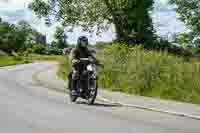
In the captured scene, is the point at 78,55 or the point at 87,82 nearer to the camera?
the point at 87,82

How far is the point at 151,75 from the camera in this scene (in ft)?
63.3

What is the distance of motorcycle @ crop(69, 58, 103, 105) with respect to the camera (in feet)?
51.0

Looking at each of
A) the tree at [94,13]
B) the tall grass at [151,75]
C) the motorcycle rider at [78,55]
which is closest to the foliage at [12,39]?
the tree at [94,13]

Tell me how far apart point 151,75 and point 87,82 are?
13.5 ft

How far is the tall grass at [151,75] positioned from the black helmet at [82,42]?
325 cm

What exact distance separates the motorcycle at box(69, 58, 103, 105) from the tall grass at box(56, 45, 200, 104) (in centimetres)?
275

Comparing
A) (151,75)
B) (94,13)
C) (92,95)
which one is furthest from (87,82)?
(94,13)

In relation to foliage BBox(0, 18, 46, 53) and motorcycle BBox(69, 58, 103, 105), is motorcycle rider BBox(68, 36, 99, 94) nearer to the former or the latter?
motorcycle BBox(69, 58, 103, 105)

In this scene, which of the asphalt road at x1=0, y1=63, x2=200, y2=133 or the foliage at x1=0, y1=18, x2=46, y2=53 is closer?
the asphalt road at x1=0, y1=63, x2=200, y2=133

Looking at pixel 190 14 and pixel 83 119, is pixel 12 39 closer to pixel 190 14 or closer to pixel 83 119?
pixel 190 14

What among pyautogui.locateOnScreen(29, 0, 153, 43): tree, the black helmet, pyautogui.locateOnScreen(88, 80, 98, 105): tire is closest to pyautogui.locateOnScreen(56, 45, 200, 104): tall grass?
pyautogui.locateOnScreen(88, 80, 98, 105): tire

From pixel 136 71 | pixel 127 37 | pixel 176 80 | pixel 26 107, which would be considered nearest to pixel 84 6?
pixel 127 37

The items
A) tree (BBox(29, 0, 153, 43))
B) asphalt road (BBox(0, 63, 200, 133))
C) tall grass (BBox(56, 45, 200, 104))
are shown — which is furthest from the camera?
tree (BBox(29, 0, 153, 43))

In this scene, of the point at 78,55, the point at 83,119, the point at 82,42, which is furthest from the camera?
the point at 78,55
